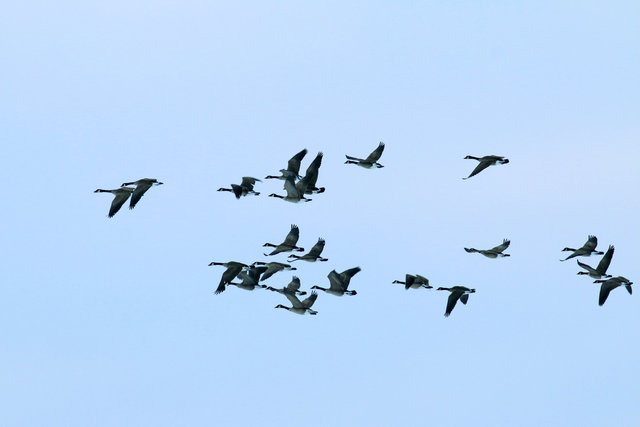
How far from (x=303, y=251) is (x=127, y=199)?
275 inches

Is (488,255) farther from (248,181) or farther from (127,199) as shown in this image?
(127,199)

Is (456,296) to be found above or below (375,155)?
below

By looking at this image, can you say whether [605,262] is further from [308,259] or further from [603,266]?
[308,259]

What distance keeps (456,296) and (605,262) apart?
559 cm

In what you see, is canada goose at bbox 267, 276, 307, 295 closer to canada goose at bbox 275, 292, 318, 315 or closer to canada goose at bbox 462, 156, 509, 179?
canada goose at bbox 275, 292, 318, 315

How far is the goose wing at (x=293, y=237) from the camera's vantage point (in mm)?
56188

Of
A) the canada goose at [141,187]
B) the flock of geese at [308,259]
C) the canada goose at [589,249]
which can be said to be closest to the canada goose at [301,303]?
the flock of geese at [308,259]

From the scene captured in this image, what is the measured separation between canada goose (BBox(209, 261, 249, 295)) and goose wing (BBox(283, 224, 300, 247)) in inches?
67.8

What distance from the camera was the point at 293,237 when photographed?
56375 mm

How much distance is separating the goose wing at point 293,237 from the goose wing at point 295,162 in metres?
2.97

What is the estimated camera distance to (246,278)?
56906 mm

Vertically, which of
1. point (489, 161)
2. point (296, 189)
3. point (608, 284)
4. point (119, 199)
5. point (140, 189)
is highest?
point (489, 161)

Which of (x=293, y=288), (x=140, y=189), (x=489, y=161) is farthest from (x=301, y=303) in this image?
(x=489, y=161)

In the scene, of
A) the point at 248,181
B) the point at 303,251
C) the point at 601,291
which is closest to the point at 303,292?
the point at 303,251
